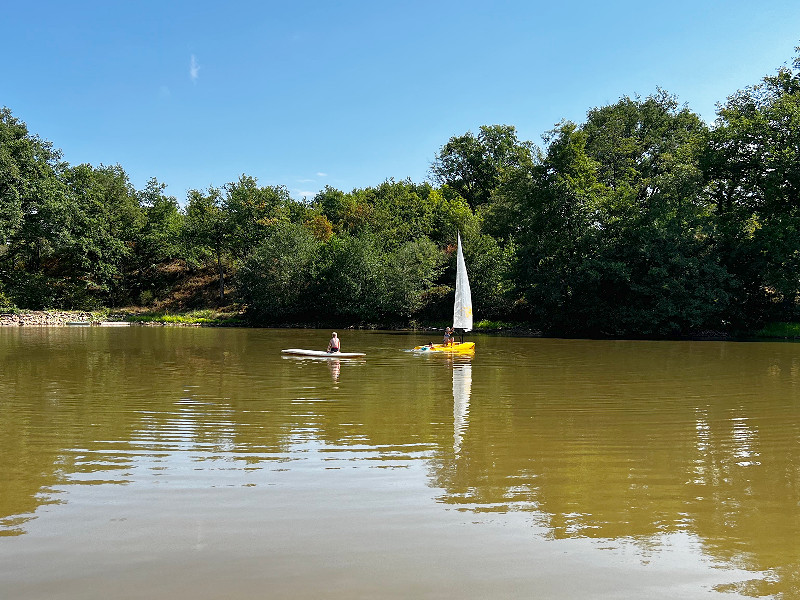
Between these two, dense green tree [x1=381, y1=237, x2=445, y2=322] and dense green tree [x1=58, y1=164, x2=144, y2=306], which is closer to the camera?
dense green tree [x1=381, y1=237, x2=445, y2=322]

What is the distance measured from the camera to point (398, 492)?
23.0 ft

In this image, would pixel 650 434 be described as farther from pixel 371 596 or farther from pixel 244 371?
pixel 244 371

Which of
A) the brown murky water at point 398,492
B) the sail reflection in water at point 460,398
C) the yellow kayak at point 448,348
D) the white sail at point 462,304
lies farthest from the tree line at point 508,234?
the brown murky water at point 398,492

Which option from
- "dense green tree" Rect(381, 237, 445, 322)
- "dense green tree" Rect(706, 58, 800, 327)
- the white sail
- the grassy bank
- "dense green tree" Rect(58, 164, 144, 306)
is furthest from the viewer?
"dense green tree" Rect(58, 164, 144, 306)

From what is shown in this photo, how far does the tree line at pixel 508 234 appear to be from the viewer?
39562 mm

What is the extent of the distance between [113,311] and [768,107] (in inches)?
2232

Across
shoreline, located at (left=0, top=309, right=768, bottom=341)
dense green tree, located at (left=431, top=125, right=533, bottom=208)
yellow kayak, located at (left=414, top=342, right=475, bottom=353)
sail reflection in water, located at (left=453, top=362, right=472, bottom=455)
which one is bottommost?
sail reflection in water, located at (left=453, top=362, right=472, bottom=455)

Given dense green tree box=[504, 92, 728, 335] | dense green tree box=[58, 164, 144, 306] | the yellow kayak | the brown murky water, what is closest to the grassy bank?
dense green tree box=[58, 164, 144, 306]

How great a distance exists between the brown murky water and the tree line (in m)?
26.2

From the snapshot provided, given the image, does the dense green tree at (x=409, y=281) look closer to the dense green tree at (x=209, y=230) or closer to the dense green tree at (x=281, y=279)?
the dense green tree at (x=281, y=279)

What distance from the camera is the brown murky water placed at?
4.80 meters

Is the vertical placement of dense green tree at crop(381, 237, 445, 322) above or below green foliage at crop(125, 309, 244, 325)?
above

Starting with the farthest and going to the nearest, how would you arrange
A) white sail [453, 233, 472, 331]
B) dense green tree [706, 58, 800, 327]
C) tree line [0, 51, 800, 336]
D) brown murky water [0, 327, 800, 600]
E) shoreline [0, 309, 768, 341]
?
shoreline [0, 309, 768, 341]
tree line [0, 51, 800, 336]
dense green tree [706, 58, 800, 327]
white sail [453, 233, 472, 331]
brown murky water [0, 327, 800, 600]

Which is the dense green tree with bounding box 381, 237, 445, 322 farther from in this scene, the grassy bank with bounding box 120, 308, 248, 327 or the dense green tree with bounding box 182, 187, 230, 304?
the dense green tree with bounding box 182, 187, 230, 304
